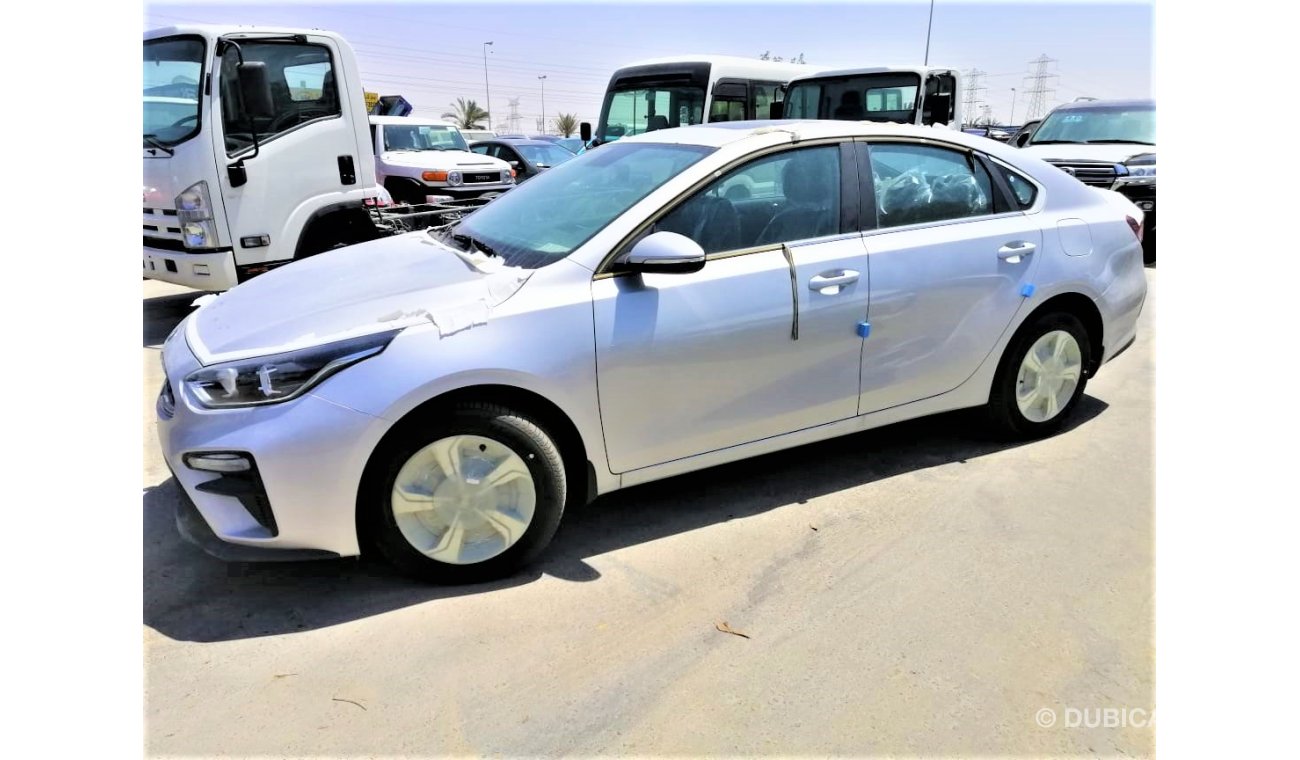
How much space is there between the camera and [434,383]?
2.68 metres

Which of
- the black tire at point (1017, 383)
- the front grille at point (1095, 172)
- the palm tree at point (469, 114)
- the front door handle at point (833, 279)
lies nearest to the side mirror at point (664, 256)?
the front door handle at point (833, 279)

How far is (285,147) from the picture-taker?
644cm

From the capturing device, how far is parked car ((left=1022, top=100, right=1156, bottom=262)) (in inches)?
395

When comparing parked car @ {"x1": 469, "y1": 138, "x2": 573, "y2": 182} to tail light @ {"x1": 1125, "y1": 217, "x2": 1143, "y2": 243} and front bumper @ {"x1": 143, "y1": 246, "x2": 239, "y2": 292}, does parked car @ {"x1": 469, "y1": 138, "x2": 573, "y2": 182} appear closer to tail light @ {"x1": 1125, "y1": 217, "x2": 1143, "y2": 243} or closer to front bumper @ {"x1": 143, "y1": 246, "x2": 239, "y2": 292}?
front bumper @ {"x1": 143, "y1": 246, "x2": 239, "y2": 292}

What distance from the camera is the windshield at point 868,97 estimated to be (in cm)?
1181

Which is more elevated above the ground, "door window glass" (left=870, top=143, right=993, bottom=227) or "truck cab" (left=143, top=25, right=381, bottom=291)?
"truck cab" (left=143, top=25, right=381, bottom=291)

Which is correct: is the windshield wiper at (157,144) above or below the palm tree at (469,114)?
below

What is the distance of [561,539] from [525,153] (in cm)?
1388

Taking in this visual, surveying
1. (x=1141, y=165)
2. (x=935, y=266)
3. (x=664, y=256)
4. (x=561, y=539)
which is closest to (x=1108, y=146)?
(x=1141, y=165)

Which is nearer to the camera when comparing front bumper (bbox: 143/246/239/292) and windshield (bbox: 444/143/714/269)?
windshield (bbox: 444/143/714/269)

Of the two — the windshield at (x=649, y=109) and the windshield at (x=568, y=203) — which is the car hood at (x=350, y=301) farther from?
the windshield at (x=649, y=109)

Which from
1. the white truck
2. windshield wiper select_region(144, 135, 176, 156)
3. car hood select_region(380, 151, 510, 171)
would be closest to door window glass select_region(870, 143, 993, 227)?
the white truck

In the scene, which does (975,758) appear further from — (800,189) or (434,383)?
(800,189)

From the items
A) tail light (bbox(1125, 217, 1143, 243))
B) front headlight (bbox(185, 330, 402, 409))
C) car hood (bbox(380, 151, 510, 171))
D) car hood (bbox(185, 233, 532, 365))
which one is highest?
car hood (bbox(380, 151, 510, 171))
